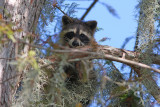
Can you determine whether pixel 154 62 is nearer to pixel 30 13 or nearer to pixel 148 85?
pixel 148 85

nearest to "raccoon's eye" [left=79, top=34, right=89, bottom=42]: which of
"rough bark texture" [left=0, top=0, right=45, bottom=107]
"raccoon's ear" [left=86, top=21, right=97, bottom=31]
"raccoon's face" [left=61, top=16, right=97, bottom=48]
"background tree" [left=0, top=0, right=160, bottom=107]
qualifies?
"raccoon's face" [left=61, top=16, right=97, bottom=48]

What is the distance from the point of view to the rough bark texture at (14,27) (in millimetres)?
2732

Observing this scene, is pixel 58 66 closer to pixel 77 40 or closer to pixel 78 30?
pixel 77 40

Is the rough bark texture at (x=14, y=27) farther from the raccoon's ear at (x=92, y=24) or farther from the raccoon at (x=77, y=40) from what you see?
the raccoon's ear at (x=92, y=24)

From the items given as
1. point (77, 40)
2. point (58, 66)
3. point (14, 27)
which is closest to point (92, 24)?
point (77, 40)

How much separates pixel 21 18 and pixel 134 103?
5.36ft

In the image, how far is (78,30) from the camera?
14.7 ft

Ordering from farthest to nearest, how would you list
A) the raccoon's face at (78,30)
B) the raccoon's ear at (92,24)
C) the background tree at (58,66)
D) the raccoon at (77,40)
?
the raccoon's ear at (92,24) < the raccoon's face at (78,30) < the raccoon at (77,40) < the background tree at (58,66)

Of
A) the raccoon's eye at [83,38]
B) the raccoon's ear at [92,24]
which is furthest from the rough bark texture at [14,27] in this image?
the raccoon's ear at [92,24]

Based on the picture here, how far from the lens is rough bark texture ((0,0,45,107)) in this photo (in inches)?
108

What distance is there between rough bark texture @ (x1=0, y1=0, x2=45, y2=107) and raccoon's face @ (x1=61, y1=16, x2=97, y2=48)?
909 millimetres

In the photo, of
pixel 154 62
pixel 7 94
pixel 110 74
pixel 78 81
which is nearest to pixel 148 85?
pixel 154 62

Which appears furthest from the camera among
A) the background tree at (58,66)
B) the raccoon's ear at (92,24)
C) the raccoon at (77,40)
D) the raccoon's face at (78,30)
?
the raccoon's ear at (92,24)

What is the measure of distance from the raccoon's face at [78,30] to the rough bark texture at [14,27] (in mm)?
909
